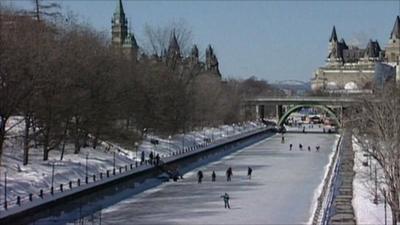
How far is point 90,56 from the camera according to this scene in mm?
43094

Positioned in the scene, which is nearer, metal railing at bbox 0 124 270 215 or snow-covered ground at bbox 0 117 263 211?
metal railing at bbox 0 124 270 215

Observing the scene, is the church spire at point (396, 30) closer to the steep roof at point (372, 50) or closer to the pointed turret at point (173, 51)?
the steep roof at point (372, 50)

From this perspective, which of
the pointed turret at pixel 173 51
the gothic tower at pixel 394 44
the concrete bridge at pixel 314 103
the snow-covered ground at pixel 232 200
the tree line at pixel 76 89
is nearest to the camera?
the snow-covered ground at pixel 232 200

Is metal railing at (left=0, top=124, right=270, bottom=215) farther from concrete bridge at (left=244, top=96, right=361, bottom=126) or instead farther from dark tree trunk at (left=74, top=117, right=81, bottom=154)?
concrete bridge at (left=244, top=96, right=361, bottom=126)

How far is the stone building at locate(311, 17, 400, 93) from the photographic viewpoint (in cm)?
16775

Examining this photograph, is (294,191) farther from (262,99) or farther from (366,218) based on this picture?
(262,99)

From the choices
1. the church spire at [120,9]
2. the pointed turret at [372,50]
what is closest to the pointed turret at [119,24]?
the church spire at [120,9]

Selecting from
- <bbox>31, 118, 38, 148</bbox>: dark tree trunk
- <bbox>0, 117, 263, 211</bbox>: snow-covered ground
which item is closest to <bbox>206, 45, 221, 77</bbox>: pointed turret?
<bbox>0, 117, 263, 211</bbox>: snow-covered ground

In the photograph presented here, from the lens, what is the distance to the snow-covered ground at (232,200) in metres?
26.8

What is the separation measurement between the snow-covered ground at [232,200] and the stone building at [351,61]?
119 m

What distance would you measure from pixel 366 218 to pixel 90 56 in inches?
897

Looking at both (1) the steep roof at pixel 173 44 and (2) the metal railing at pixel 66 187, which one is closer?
(2) the metal railing at pixel 66 187

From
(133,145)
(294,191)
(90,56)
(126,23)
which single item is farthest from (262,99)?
(294,191)

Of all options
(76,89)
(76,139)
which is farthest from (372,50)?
(76,89)
